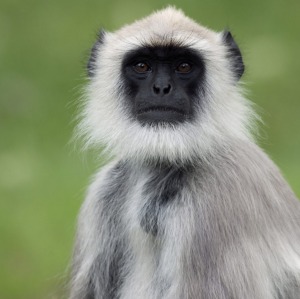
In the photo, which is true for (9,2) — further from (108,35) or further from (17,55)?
(108,35)

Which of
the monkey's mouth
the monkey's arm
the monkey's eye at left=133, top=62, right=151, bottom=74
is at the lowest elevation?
the monkey's arm

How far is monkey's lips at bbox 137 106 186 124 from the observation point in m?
6.46

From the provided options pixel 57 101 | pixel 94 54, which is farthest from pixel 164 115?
pixel 57 101

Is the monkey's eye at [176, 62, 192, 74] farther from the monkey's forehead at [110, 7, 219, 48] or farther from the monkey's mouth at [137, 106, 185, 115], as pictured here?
the monkey's mouth at [137, 106, 185, 115]

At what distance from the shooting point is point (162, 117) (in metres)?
6.46

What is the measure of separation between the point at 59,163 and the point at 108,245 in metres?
4.41

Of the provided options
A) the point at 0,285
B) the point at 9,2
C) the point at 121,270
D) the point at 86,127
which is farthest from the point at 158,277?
the point at 9,2

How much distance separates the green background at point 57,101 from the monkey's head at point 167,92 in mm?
2902

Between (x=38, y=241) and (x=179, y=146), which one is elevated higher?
(x=179, y=146)

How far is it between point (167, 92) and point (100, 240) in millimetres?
991

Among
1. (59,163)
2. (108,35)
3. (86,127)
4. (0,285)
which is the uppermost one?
(108,35)

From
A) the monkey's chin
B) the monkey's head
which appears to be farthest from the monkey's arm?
the monkey's chin

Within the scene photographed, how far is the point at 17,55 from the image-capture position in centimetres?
1320

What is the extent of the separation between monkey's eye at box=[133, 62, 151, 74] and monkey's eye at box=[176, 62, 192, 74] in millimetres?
150
